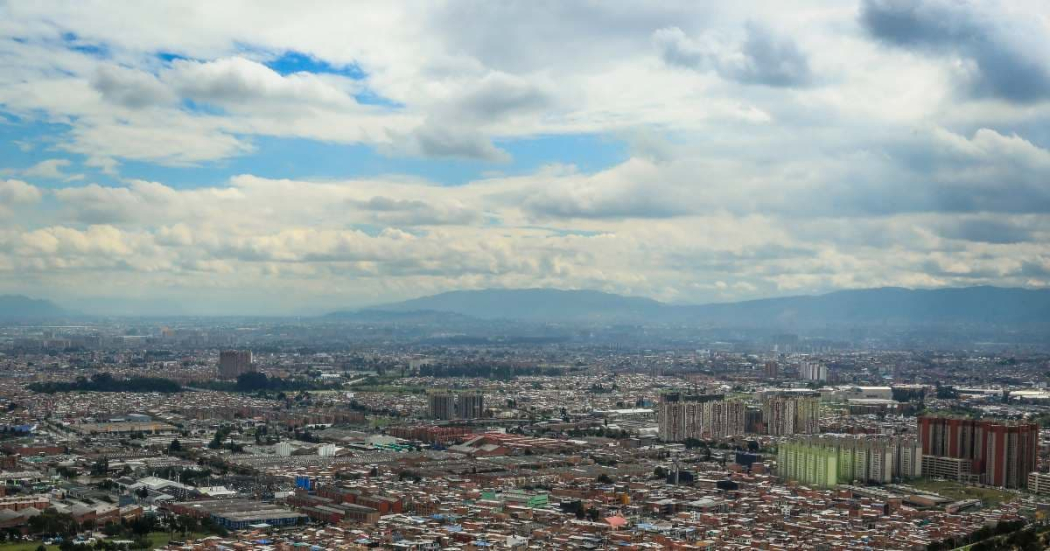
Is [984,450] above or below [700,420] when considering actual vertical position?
above

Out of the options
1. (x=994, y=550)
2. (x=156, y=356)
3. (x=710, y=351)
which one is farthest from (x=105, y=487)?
(x=710, y=351)

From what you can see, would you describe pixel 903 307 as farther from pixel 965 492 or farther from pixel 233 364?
pixel 965 492

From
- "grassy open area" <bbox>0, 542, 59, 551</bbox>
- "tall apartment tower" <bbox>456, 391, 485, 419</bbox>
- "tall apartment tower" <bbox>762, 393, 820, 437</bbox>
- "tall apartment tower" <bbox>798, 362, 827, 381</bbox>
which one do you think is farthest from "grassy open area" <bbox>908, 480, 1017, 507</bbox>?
"tall apartment tower" <bbox>798, 362, 827, 381</bbox>

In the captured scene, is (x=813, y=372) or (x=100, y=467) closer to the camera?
(x=100, y=467)

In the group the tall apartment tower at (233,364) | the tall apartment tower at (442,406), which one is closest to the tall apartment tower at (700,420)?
the tall apartment tower at (442,406)

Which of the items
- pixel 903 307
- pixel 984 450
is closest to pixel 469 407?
pixel 984 450

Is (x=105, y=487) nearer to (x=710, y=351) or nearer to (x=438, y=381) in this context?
(x=438, y=381)
